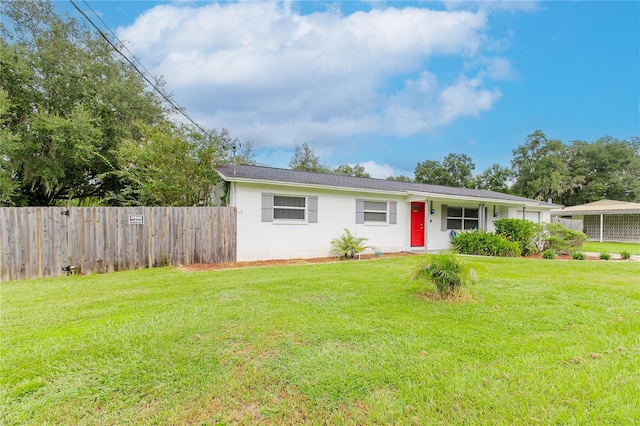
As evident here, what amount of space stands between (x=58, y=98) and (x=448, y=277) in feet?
49.6

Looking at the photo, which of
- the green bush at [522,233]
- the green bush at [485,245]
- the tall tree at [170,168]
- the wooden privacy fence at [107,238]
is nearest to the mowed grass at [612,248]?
the green bush at [522,233]

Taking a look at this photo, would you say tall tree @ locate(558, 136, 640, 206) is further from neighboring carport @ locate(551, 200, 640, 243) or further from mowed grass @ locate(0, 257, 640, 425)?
mowed grass @ locate(0, 257, 640, 425)

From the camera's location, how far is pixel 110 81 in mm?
12031

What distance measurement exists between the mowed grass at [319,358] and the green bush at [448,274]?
0.30 m

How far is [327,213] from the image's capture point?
426 inches

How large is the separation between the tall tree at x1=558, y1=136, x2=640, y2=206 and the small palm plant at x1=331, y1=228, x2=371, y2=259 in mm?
31250

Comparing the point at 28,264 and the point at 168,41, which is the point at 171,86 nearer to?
the point at 168,41

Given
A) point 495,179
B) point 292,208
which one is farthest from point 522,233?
point 495,179

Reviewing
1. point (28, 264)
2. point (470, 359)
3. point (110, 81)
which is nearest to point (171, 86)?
point (110, 81)

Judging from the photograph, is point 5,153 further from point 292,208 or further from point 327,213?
point 327,213

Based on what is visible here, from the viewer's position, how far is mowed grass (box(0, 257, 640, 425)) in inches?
81.0

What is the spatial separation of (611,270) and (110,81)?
18627mm

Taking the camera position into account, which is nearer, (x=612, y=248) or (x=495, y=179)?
(x=612, y=248)

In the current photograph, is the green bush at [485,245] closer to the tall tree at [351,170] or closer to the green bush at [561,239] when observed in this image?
the green bush at [561,239]
